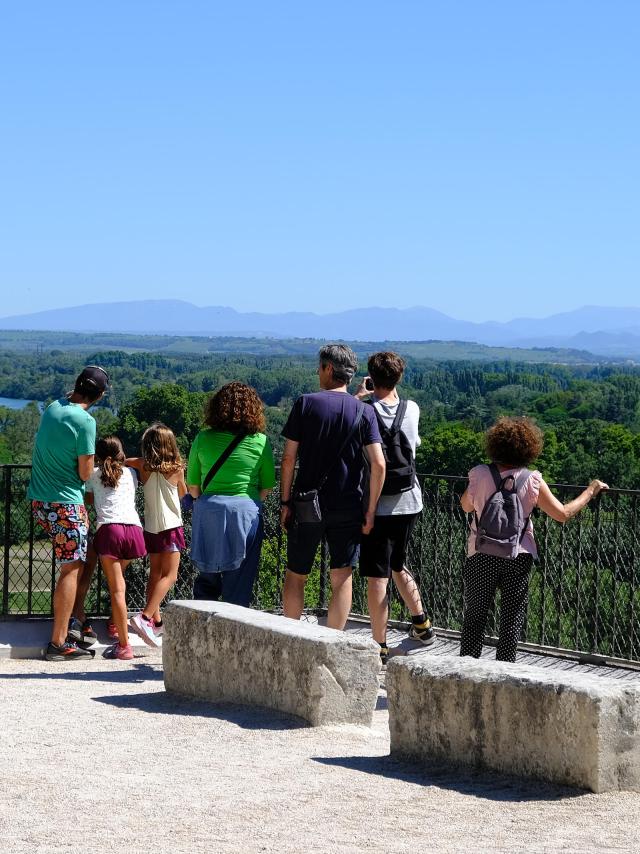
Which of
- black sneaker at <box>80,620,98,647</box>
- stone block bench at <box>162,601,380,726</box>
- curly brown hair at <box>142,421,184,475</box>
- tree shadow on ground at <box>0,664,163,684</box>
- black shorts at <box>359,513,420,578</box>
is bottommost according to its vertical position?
tree shadow on ground at <box>0,664,163,684</box>

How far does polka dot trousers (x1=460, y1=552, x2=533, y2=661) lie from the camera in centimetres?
614

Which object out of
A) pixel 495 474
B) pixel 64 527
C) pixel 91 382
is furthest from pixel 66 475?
pixel 495 474

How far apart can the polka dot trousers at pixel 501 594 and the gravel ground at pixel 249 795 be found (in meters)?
0.70

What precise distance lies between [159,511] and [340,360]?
6.13ft

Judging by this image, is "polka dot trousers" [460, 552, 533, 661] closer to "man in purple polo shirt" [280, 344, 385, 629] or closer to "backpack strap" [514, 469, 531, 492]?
"backpack strap" [514, 469, 531, 492]

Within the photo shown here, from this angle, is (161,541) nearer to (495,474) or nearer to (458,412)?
(495,474)

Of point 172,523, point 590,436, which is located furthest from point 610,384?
point 172,523

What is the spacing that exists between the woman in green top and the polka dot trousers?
52.9 inches

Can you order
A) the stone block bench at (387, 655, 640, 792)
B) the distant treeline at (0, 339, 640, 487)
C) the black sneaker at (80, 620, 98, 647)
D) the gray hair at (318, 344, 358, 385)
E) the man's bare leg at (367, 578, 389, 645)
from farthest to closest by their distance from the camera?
the distant treeline at (0, 339, 640, 487), the black sneaker at (80, 620, 98, 647), the man's bare leg at (367, 578, 389, 645), the gray hair at (318, 344, 358, 385), the stone block bench at (387, 655, 640, 792)

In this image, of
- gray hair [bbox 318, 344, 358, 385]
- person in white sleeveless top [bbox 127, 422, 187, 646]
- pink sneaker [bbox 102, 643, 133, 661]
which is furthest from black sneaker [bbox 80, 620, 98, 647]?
gray hair [bbox 318, 344, 358, 385]

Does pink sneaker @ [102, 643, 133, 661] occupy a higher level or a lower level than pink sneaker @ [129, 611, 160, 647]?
lower

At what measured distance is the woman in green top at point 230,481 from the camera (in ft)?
22.5

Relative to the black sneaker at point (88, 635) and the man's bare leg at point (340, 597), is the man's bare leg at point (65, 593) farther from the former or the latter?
the man's bare leg at point (340, 597)

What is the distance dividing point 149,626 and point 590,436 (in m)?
67.9
